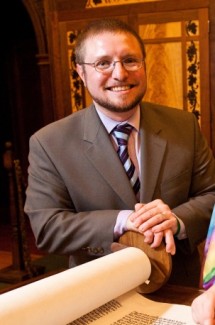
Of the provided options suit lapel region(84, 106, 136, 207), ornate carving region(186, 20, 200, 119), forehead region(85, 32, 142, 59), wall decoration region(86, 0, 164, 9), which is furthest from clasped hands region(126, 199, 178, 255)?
wall decoration region(86, 0, 164, 9)

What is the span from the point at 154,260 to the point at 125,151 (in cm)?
47

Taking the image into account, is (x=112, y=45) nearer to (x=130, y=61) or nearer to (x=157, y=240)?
(x=130, y=61)

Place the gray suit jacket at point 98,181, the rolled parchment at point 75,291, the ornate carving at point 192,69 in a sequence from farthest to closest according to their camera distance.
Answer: the ornate carving at point 192,69 → the gray suit jacket at point 98,181 → the rolled parchment at point 75,291

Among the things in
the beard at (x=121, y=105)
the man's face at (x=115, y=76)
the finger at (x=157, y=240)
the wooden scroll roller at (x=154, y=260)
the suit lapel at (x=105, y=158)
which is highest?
the man's face at (x=115, y=76)

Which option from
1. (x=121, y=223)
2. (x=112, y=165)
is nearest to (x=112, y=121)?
(x=112, y=165)

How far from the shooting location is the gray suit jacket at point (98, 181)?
4.48ft

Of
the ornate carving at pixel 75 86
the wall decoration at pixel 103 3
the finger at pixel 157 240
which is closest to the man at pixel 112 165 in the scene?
the finger at pixel 157 240

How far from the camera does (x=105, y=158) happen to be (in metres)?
1.47

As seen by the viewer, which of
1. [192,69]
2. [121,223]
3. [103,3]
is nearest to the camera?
[121,223]

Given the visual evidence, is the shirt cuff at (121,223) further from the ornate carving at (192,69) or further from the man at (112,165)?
the ornate carving at (192,69)

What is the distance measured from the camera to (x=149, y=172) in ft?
4.84

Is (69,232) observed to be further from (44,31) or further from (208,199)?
(44,31)

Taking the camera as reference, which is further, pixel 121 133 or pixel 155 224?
pixel 121 133

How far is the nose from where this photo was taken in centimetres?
137
